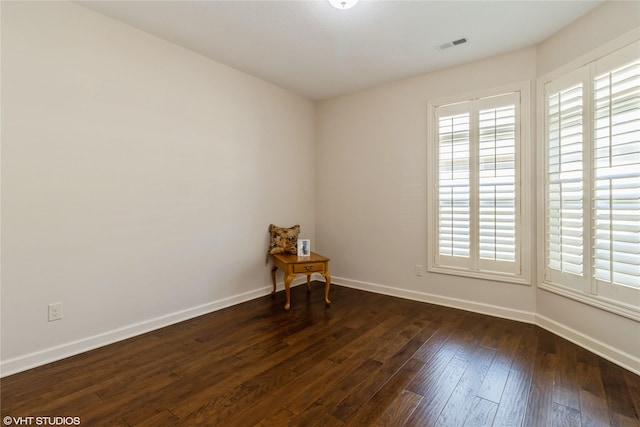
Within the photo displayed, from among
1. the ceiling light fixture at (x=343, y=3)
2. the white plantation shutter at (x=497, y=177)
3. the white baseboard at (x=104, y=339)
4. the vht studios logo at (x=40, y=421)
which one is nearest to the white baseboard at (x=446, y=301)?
the white plantation shutter at (x=497, y=177)

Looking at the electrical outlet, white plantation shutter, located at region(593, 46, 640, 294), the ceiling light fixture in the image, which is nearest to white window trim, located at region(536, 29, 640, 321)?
white plantation shutter, located at region(593, 46, 640, 294)

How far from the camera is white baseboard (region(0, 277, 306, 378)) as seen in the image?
83.9 inches

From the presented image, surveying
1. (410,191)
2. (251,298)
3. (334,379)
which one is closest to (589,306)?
(410,191)

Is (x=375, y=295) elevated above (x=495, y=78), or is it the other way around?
(x=495, y=78)

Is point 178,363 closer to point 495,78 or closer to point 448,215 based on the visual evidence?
point 448,215

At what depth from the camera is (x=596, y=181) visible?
2.40m

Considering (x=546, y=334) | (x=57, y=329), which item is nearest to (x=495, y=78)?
(x=546, y=334)

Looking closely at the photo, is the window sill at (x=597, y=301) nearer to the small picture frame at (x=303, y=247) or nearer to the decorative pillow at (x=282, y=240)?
the small picture frame at (x=303, y=247)

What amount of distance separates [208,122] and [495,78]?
3.09 m

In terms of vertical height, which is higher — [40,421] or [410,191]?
[410,191]

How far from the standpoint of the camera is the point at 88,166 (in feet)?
8.02

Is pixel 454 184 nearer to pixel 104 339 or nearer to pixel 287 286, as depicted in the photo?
pixel 287 286

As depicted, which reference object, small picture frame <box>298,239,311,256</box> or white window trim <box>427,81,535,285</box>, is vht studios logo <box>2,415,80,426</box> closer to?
small picture frame <box>298,239,311,256</box>

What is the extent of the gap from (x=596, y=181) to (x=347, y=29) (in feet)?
7.89
